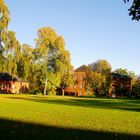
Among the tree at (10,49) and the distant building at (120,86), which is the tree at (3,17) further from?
the distant building at (120,86)

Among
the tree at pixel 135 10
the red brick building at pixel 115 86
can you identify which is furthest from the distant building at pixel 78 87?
the tree at pixel 135 10

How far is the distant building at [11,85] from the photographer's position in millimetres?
123438

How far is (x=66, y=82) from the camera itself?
399 feet

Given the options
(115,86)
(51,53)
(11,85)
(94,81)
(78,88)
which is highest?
(51,53)

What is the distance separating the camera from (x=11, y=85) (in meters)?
124

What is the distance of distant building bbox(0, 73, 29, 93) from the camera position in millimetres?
123438

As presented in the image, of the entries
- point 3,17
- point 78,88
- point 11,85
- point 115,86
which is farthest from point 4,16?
point 78,88

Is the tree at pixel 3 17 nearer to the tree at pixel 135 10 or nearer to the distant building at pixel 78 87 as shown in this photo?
the tree at pixel 135 10

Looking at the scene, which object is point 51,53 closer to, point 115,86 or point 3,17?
point 3,17

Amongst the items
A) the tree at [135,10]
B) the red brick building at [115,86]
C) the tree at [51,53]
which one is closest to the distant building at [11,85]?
the red brick building at [115,86]

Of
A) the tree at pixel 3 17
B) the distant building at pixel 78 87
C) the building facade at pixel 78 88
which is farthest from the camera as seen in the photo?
the building facade at pixel 78 88

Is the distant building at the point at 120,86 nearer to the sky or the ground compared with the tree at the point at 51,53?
nearer to the ground

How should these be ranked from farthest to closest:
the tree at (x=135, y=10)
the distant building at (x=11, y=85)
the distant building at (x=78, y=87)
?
the distant building at (x=78, y=87), the distant building at (x=11, y=85), the tree at (x=135, y=10)

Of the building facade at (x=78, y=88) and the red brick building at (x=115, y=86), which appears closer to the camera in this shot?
the red brick building at (x=115, y=86)
